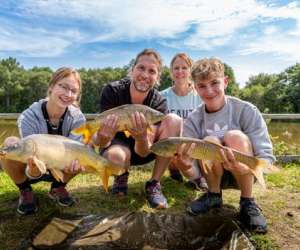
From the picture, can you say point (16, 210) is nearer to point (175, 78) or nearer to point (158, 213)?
point (158, 213)

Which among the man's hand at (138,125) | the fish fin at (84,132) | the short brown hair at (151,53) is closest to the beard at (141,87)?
the short brown hair at (151,53)

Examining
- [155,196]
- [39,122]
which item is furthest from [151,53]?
[155,196]

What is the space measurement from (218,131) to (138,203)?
0.90 m

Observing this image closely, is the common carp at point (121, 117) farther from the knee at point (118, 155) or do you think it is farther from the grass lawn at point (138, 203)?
the grass lawn at point (138, 203)

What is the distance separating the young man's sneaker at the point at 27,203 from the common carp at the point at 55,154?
1.73 feet

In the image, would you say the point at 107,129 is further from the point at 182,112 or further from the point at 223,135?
the point at 182,112

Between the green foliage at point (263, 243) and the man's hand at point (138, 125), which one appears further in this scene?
the man's hand at point (138, 125)

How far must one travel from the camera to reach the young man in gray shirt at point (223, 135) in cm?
290

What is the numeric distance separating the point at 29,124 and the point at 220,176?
61.0 inches

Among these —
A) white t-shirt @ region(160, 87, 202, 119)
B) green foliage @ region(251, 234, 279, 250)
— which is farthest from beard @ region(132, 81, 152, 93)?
green foliage @ region(251, 234, 279, 250)

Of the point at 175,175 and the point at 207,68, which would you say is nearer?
the point at 207,68

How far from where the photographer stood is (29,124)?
3.18 metres

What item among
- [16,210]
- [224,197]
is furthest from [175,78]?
[16,210]

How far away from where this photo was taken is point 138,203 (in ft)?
11.1
